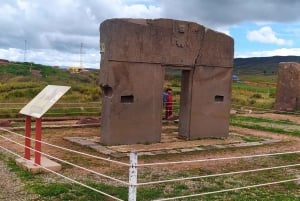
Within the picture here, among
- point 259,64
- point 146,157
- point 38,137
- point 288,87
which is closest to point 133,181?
point 38,137

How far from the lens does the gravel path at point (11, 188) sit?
674 cm

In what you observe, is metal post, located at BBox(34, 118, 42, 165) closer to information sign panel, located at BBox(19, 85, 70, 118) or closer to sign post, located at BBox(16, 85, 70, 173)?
sign post, located at BBox(16, 85, 70, 173)

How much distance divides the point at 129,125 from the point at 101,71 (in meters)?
1.65

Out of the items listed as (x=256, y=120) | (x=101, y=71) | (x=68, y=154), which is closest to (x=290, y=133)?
(x=256, y=120)

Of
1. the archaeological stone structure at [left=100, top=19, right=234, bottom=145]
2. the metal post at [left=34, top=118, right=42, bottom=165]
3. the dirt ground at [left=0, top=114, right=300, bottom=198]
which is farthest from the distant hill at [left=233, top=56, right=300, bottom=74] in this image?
the metal post at [left=34, top=118, right=42, bottom=165]

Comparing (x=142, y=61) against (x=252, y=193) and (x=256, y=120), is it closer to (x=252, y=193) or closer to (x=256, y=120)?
(x=252, y=193)

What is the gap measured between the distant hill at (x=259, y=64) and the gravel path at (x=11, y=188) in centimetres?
12829

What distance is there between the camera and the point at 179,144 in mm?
12258

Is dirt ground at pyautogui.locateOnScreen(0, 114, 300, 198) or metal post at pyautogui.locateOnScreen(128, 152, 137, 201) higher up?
metal post at pyautogui.locateOnScreen(128, 152, 137, 201)

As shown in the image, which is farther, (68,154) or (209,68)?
(209,68)

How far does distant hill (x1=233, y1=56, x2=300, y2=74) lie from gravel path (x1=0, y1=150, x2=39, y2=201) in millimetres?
128288

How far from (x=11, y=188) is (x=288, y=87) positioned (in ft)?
65.6

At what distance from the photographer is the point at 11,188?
7348mm

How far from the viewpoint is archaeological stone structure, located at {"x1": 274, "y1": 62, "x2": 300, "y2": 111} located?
79.5 feet
